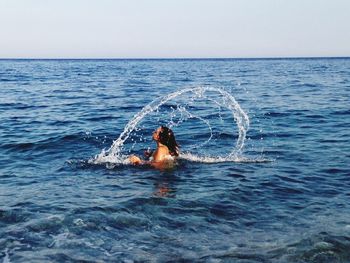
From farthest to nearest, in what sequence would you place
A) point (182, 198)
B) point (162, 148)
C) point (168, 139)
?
point (168, 139) < point (162, 148) < point (182, 198)

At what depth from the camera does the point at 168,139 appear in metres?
13.5

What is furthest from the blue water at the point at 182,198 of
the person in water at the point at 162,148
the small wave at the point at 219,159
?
the person in water at the point at 162,148

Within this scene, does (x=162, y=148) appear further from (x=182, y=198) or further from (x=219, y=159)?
(x=182, y=198)

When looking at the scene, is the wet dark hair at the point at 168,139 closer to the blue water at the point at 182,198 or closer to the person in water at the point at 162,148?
the person in water at the point at 162,148

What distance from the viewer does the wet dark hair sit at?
43.7 ft

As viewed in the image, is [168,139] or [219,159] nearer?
[168,139]

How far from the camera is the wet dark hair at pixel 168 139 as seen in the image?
1331 centimetres

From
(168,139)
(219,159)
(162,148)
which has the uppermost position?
(168,139)

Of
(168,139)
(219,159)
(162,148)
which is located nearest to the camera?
(162,148)

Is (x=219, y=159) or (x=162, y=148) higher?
(x=162, y=148)

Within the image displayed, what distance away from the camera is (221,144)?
17.1 meters

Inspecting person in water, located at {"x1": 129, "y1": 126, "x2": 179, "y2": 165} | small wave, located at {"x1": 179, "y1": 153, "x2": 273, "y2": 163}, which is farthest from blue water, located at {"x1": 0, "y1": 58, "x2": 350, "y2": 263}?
person in water, located at {"x1": 129, "y1": 126, "x2": 179, "y2": 165}

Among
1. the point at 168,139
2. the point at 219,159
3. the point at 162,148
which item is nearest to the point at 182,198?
the point at 162,148

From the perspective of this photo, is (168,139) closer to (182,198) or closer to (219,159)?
(219,159)
